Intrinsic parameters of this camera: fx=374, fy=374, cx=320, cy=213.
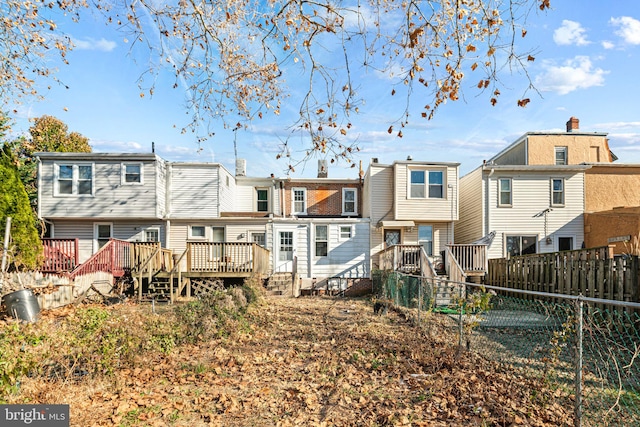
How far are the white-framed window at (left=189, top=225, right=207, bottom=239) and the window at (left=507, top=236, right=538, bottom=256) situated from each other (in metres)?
15.9

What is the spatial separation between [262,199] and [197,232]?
4.51 metres

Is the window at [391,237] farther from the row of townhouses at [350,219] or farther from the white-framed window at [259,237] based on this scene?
the white-framed window at [259,237]

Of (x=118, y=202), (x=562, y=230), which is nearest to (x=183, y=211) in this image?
(x=118, y=202)

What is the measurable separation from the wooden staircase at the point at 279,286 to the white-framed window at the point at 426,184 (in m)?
7.67

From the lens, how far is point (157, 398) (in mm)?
4559

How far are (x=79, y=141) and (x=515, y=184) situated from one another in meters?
35.3

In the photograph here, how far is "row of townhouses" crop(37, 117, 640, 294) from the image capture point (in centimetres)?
1844

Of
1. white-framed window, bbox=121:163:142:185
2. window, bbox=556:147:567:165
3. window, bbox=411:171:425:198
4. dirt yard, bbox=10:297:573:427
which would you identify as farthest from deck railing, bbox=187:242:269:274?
window, bbox=556:147:567:165

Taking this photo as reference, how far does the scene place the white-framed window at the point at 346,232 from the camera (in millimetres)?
19500

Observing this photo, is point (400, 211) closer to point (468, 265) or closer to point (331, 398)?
point (468, 265)

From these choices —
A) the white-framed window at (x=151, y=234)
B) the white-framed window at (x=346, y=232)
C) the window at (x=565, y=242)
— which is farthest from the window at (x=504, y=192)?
the white-framed window at (x=151, y=234)

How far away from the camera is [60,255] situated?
46.1 feet

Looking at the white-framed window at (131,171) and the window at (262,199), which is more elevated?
the white-framed window at (131,171)

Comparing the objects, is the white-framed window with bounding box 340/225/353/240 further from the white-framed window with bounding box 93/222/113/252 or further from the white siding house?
the white-framed window with bounding box 93/222/113/252
